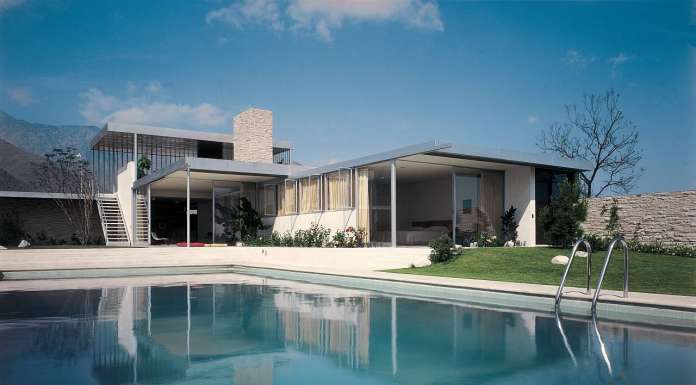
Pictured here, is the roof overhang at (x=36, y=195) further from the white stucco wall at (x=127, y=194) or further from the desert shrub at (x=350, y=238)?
the desert shrub at (x=350, y=238)

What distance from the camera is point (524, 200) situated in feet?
63.9

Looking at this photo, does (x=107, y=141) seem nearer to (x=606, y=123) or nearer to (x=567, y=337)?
(x=567, y=337)

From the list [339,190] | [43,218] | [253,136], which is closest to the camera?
[339,190]

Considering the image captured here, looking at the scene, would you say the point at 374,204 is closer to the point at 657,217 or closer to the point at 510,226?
the point at 510,226

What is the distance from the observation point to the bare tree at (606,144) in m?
30.7

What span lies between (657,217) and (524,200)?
4.21 meters

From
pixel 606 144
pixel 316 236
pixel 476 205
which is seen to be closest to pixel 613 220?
pixel 476 205

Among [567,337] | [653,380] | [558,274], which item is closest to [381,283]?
[558,274]

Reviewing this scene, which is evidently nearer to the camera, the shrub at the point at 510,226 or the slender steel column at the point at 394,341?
the slender steel column at the point at 394,341

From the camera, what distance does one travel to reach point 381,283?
1159 cm

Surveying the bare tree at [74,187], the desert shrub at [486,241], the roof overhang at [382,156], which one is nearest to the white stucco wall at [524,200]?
the desert shrub at [486,241]

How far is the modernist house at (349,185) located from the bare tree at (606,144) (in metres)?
11.8

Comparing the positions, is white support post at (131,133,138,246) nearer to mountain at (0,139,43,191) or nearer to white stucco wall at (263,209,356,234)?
white stucco wall at (263,209,356,234)

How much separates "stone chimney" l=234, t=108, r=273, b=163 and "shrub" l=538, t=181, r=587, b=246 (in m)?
12.4
